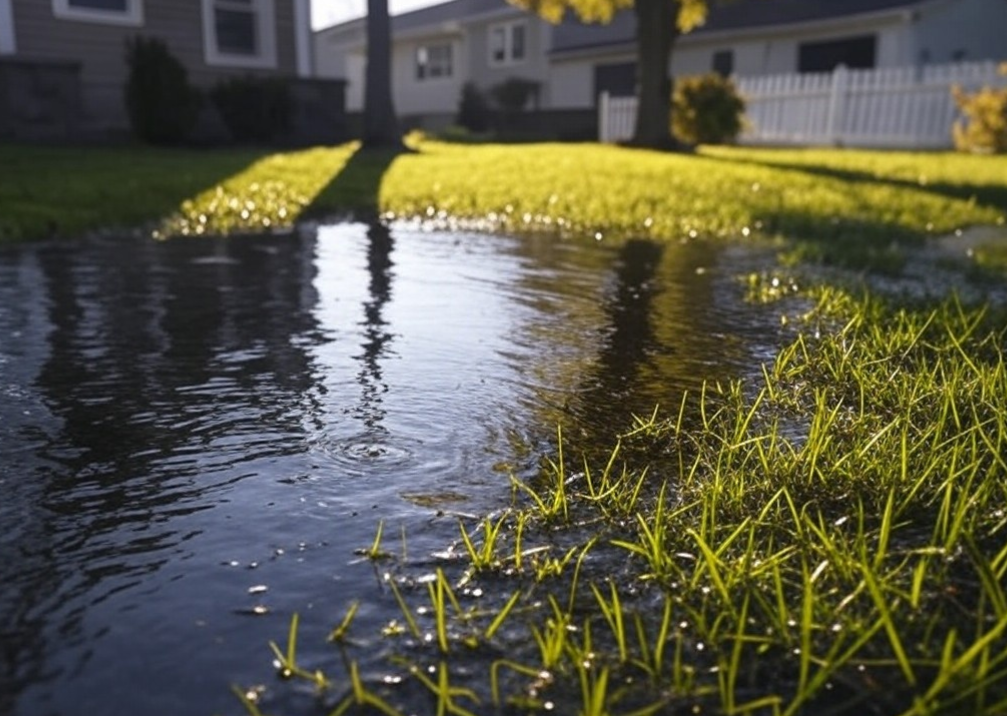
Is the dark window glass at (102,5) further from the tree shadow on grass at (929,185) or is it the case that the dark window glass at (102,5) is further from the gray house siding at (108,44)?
the tree shadow on grass at (929,185)

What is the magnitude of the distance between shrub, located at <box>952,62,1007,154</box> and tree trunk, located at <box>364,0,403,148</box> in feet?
31.9

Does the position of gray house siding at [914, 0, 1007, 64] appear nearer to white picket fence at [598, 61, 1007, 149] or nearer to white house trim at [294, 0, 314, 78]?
white picket fence at [598, 61, 1007, 149]

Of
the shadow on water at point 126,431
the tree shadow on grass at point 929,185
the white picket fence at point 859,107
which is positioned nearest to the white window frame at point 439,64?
the white picket fence at point 859,107

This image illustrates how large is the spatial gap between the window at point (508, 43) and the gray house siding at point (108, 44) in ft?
56.7

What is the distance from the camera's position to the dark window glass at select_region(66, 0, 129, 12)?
50.4 feet

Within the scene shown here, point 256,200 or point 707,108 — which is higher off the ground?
point 707,108

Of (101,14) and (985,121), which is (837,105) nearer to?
(985,121)

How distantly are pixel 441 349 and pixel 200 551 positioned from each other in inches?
69.0

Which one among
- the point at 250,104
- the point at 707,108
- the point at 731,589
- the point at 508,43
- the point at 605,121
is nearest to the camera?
the point at 731,589

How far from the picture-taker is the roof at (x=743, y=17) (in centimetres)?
2462

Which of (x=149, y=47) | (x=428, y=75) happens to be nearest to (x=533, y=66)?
(x=428, y=75)

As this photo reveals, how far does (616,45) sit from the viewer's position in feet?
99.0

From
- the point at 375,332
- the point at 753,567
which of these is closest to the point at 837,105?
the point at 375,332

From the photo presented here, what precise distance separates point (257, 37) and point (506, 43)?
58.1 ft
